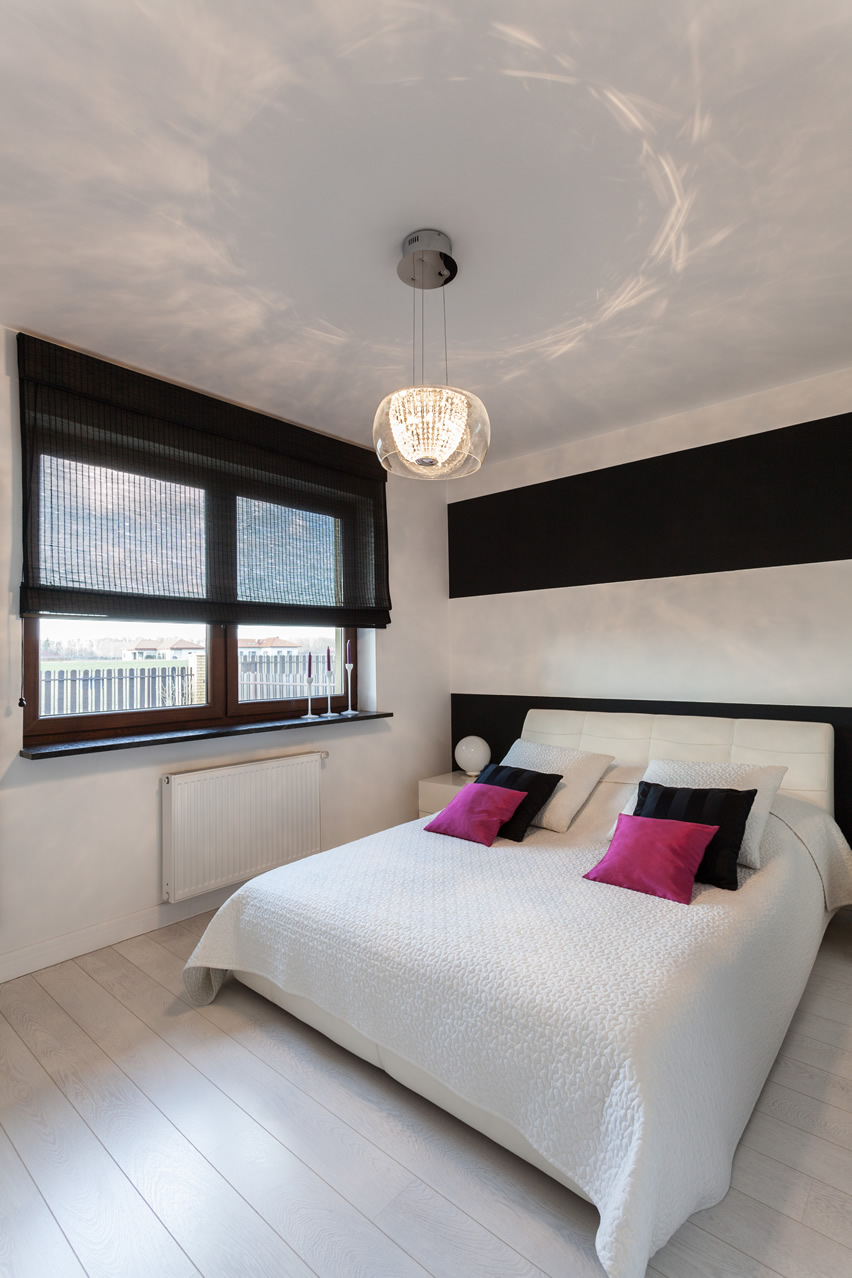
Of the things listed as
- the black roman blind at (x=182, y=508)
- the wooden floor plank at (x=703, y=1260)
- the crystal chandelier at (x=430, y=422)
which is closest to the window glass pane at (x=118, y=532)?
the black roman blind at (x=182, y=508)

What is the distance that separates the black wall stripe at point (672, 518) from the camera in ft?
9.73

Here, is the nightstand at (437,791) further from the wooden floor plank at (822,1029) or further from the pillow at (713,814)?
the wooden floor plank at (822,1029)

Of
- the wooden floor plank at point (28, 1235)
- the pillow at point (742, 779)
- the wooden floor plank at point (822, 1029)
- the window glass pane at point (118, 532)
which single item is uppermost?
the window glass pane at point (118, 532)

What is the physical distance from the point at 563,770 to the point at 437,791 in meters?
1.01

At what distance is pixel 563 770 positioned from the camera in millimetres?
3049

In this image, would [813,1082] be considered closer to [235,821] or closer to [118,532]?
[235,821]

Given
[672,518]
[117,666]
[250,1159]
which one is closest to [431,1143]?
[250,1159]

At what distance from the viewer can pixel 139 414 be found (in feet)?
9.17

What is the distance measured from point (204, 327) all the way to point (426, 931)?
236cm

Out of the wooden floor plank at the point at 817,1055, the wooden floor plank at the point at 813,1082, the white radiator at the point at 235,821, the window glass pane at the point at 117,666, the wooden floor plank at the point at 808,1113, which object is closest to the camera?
the wooden floor plank at the point at 808,1113

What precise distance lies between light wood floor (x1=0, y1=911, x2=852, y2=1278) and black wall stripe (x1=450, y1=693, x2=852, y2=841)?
1.14 m

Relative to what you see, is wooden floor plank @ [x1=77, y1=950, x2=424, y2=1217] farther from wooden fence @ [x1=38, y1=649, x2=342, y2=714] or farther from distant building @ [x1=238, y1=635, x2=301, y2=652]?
distant building @ [x1=238, y1=635, x2=301, y2=652]

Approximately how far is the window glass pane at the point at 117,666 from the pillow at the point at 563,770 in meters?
1.72

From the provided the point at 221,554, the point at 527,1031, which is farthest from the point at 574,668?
the point at 527,1031
